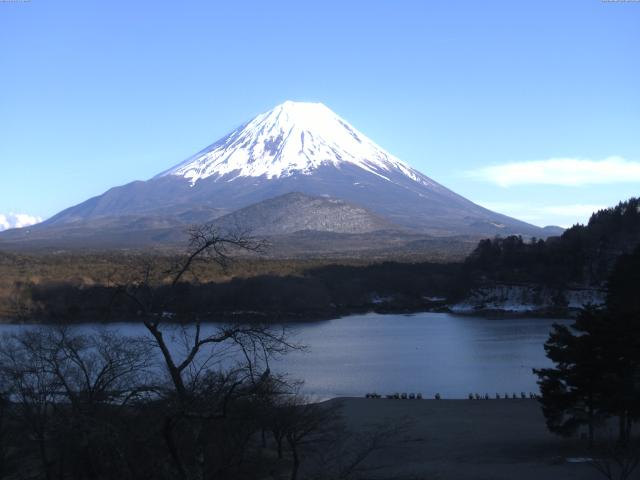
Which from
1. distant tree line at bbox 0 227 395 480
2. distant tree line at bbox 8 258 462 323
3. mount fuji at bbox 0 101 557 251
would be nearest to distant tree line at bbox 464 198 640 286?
distant tree line at bbox 8 258 462 323

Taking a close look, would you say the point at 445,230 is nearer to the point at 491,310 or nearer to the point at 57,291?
the point at 491,310

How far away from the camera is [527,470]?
10.3 m

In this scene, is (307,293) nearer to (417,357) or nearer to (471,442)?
(417,357)

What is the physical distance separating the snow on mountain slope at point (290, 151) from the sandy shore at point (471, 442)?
116 m

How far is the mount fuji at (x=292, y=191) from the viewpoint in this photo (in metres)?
106

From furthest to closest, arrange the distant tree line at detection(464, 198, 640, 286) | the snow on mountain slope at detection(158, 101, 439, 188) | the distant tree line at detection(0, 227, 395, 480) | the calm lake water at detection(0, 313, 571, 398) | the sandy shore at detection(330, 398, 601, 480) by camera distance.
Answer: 1. the snow on mountain slope at detection(158, 101, 439, 188)
2. the distant tree line at detection(464, 198, 640, 286)
3. the calm lake water at detection(0, 313, 571, 398)
4. the sandy shore at detection(330, 398, 601, 480)
5. the distant tree line at detection(0, 227, 395, 480)

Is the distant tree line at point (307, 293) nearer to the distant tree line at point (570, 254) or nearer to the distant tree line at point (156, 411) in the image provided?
the distant tree line at point (570, 254)

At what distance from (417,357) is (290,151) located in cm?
11334

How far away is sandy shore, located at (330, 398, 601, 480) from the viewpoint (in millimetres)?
10282

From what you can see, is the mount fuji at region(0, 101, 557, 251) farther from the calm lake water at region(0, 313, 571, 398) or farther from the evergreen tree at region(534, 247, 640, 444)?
the evergreen tree at region(534, 247, 640, 444)

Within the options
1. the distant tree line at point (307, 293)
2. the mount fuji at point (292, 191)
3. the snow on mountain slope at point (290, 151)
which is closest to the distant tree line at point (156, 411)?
the distant tree line at point (307, 293)

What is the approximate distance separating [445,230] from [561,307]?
2604 inches

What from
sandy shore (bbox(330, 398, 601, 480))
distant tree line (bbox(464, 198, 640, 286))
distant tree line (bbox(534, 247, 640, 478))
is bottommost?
sandy shore (bbox(330, 398, 601, 480))

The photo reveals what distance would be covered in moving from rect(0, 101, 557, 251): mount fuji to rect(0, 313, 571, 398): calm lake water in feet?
224
